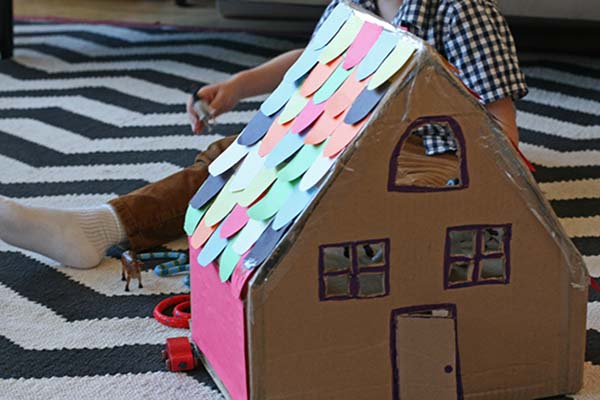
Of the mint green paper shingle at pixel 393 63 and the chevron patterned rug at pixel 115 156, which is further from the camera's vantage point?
the chevron patterned rug at pixel 115 156

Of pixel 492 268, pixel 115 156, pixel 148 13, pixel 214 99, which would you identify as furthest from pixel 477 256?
pixel 148 13

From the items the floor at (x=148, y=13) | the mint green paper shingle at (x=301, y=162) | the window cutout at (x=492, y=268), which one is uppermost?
the floor at (x=148, y=13)

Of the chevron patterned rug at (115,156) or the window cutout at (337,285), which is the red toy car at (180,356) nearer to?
the chevron patterned rug at (115,156)

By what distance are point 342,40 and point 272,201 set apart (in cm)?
18

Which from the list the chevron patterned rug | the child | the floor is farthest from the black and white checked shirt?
the floor

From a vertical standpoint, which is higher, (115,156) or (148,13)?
(148,13)

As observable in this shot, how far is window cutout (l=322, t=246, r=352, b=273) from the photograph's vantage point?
0.94 m

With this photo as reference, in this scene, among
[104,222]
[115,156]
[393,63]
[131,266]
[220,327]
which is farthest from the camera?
[115,156]

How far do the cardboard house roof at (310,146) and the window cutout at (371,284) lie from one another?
0.09 meters

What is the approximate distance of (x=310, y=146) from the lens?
0.97 metres

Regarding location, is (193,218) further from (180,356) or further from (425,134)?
(425,134)

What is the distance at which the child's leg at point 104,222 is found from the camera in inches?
52.7

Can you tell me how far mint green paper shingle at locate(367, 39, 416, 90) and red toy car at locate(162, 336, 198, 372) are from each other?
1.18 feet

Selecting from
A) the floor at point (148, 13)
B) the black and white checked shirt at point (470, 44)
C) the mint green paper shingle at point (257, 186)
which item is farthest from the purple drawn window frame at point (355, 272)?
the floor at point (148, 13)
